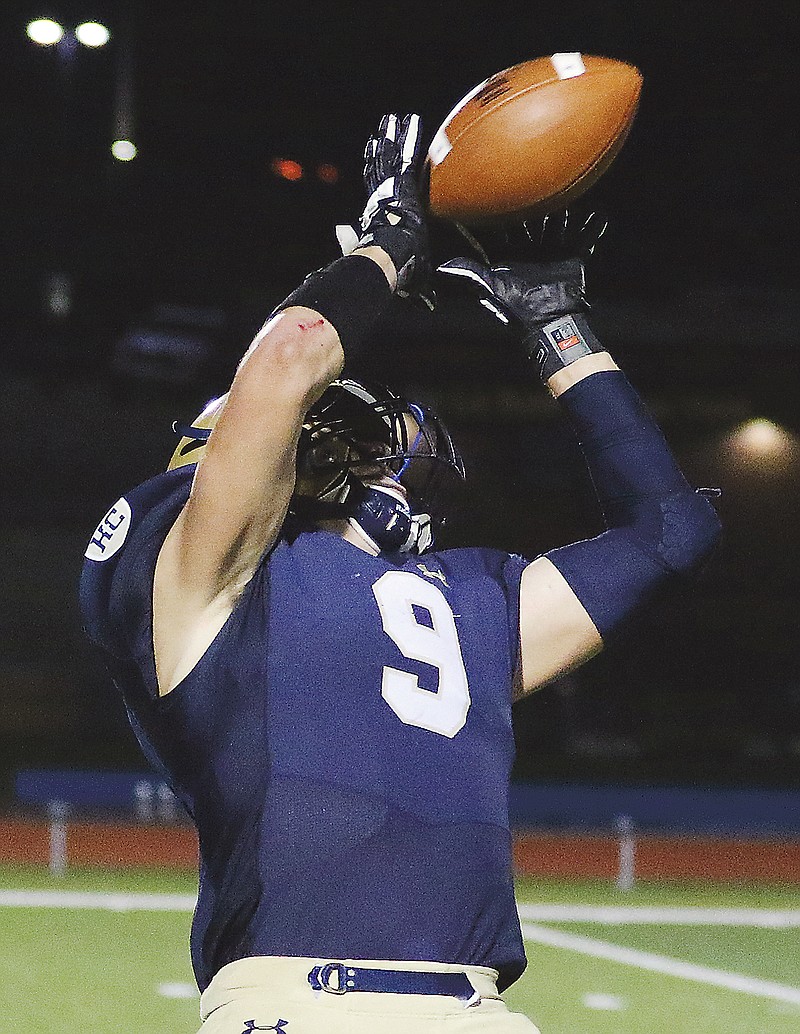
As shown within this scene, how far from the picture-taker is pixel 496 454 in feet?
58.5

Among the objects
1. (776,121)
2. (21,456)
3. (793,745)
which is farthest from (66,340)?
(793,745)

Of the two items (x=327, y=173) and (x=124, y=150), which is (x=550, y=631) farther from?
(x=124, y=150)

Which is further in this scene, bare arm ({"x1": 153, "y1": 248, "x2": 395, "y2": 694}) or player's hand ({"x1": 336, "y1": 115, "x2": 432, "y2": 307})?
player's hand ({"x1": 336, "y1": 115, "x2": 432, "y2": 307})

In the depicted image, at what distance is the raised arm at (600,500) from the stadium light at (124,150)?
36.3ft

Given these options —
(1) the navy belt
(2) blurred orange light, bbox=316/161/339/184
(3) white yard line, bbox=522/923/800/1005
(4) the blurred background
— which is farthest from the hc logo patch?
(2) blurred orange light, bbox=316/161/339/184

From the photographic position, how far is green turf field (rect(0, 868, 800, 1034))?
5.43 meters

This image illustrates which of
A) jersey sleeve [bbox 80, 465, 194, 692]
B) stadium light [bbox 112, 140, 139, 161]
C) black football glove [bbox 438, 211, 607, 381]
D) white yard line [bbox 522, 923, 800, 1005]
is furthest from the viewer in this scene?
stadium light [bbox 112, 140, 139, 161]

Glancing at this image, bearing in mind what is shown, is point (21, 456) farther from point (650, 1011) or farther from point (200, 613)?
point (200, 613)

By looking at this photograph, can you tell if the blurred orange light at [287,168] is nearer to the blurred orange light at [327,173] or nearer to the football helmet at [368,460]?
the blurred orange light at [327,173]

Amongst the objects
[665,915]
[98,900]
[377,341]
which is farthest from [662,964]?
[377,341]

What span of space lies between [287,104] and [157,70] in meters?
1.13

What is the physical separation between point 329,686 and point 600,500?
0.54 metres

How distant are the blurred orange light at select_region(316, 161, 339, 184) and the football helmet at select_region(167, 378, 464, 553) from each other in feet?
38.3

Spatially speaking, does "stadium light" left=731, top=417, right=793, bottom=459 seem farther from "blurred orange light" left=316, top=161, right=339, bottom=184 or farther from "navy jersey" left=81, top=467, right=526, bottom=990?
"navy jersey" left=81, top=467, right=526, bottom=990
